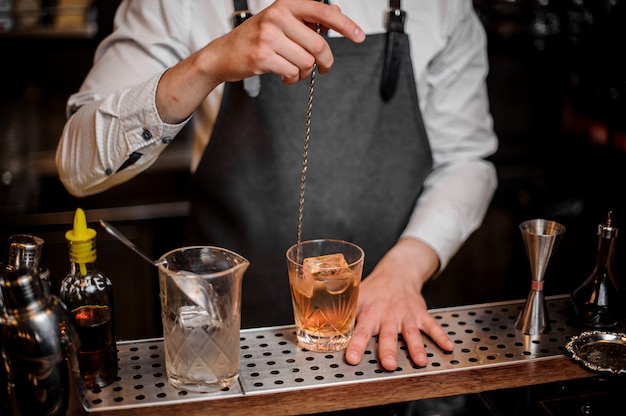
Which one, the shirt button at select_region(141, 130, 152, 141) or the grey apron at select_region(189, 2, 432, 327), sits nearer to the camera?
the shirt button at select_region(141, 130, 152, 141)

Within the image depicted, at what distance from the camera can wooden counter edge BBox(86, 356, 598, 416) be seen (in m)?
1.14

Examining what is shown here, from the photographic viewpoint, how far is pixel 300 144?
184 cm

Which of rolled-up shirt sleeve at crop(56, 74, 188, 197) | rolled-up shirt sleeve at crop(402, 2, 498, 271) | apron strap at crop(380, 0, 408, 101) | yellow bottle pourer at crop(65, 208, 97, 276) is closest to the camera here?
yellow bottle pourer at crop(65, 208, 97, 276)

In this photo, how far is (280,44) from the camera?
124 cm

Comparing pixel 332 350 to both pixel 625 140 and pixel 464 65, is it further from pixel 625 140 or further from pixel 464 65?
pixel 625 140

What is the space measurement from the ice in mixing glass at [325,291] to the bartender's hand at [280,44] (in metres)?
0.31

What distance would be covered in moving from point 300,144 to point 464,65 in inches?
18.7

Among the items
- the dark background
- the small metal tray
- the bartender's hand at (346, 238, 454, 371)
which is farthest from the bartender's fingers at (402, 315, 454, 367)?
the dark background

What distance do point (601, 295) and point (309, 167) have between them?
752mm

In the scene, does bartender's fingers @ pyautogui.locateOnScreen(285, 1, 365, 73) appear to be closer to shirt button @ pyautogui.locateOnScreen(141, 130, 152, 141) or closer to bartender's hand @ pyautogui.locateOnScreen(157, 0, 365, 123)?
bartender's hand @ pyautogui.locateOnScreen(157, 0, 365, 123)

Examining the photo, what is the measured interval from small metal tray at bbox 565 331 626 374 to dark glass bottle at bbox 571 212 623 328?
0.04 metres

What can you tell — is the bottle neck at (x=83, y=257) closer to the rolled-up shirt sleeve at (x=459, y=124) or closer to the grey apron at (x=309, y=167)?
the grey apron at (x=309, y=167)

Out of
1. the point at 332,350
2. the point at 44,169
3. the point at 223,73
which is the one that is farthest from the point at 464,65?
the point at 44,169

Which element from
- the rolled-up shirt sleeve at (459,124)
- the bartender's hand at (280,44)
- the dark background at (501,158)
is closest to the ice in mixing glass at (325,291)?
the bartender's hand at (280,44)
